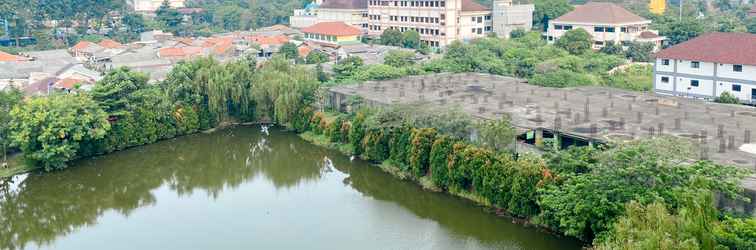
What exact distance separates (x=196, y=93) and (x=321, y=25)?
57.6ft

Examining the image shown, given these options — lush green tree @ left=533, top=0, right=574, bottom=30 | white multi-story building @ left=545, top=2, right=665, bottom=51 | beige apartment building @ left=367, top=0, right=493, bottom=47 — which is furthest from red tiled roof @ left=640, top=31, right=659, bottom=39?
beige apartment building @ left=367, top=0, right=493, bottom=47

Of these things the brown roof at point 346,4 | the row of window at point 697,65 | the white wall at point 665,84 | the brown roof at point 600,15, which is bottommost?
the white wall at point 665,84

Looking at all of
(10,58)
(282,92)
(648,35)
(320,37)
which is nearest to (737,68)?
(648,35)

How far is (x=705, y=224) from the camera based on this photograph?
1045cm

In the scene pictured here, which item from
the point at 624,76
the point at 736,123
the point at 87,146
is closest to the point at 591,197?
the point at 736,123

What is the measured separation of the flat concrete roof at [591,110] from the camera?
52.2 feet

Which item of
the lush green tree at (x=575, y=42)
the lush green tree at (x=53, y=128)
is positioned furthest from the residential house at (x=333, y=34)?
the lush green tree at (x=53, y=128)

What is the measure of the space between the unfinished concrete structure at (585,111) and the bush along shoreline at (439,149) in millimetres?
1276

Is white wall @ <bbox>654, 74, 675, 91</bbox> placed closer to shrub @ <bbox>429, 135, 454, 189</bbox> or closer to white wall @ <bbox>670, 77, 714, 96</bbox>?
white wall @ <bbox>670, 77, 714, 96</bbox>

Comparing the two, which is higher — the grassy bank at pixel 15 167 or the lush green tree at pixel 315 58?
the lush green tree at pixel 315 58

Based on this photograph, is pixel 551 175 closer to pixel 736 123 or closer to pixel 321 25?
pixel 736 123

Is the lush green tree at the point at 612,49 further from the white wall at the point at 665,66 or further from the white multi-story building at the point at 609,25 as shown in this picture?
→ the white wall at the point at 665,66

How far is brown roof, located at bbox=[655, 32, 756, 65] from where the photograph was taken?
869 inches

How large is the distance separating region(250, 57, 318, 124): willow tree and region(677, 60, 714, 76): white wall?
1169 cm
